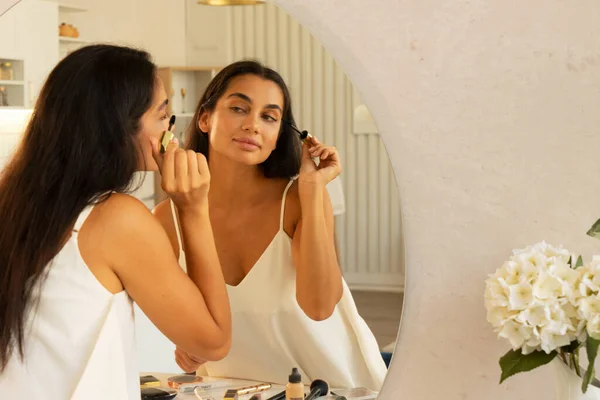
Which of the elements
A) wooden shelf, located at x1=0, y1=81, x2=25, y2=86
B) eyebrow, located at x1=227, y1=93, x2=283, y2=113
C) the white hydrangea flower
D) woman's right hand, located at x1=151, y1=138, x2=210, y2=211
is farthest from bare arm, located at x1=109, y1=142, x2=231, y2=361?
the white hydrangea flower

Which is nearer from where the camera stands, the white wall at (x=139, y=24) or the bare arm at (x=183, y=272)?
the bare arm at (x=183, y=272)

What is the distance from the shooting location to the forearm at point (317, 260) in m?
1.22

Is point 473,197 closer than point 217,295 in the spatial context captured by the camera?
No

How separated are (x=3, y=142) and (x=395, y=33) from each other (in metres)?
0.62

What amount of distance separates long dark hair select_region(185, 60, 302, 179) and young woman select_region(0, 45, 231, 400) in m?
0.06

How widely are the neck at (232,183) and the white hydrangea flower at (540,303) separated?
390 mm

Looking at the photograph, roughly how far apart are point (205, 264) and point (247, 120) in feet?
0.76

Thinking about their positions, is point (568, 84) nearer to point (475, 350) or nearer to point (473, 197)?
point (473, 197)

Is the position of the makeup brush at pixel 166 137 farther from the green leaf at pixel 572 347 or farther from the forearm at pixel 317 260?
the green leaf at pixel 572 347

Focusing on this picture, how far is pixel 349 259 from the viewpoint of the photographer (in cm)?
124

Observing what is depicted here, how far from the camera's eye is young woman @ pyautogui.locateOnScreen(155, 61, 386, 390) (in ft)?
3.91

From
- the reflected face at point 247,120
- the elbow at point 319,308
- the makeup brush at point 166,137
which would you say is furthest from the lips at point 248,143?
the elbow at point 319,308

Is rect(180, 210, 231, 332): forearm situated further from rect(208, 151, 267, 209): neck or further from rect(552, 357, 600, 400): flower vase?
rect(552, 357, 600, 400): flower vase

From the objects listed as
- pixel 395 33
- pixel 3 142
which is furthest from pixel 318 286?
pixel 3 142
